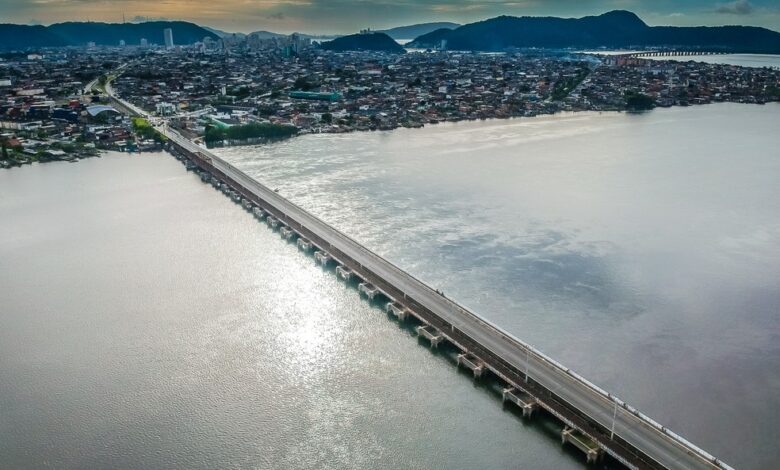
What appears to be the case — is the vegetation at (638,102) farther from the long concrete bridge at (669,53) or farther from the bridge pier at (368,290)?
the long concrete bridge at (669,53)

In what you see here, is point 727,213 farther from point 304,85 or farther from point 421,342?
point 304,85

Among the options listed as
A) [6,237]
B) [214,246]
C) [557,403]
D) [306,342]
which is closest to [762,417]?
[557,403]

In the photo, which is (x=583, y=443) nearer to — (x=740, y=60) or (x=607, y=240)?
(x=607, y=240)

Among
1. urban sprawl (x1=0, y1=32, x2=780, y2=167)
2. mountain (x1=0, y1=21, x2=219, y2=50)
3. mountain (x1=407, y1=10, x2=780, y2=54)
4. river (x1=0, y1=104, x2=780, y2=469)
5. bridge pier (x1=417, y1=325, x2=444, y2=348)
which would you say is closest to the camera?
river (x1=0, y1=104, x2=780, y2=469)

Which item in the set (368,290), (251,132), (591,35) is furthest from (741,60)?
(368,290)

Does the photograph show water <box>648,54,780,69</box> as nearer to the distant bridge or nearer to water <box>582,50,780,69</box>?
water <box>582,50,780,69</box>

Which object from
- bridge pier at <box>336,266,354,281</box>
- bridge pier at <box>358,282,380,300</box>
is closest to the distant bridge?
bridge pier at <box>336,266,354,281</box>

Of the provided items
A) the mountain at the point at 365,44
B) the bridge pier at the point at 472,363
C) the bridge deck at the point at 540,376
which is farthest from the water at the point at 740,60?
the bridge pier at the point at 472,363

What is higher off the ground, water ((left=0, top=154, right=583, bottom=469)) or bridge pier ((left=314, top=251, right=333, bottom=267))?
bridge pier ((left=314, top=251, right=333, bottom=267))
